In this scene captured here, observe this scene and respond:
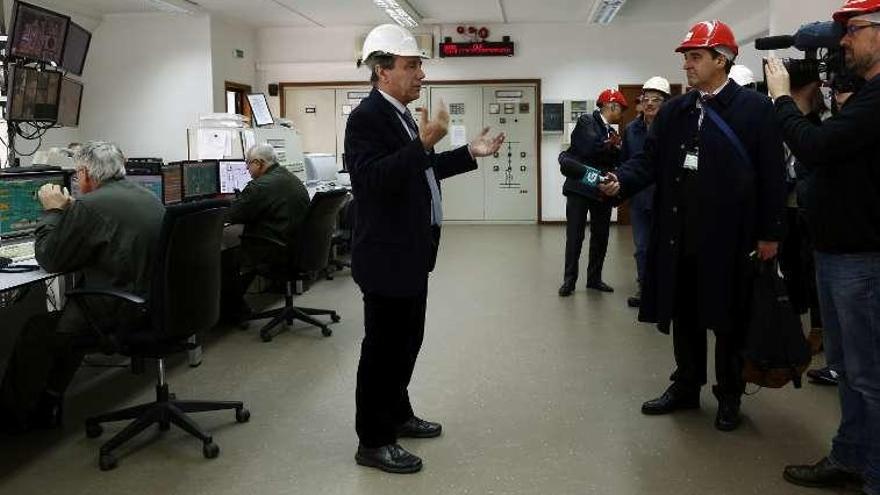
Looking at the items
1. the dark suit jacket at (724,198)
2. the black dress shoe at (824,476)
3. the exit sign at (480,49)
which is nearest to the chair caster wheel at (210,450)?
the dark suit jacket at (724,198)

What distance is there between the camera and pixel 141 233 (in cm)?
278

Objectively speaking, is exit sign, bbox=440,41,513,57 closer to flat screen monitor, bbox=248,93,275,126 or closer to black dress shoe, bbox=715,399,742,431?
flat screen monitor, bbox=248,93,275,126

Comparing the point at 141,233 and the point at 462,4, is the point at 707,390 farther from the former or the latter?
the point at 462,4

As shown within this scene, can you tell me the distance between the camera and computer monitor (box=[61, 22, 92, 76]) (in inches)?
194

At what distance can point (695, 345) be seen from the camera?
9.72 feet

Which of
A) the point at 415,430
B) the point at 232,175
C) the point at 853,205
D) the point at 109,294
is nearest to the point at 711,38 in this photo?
the point at 853,205

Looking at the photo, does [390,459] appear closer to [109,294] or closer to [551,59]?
[109,294]

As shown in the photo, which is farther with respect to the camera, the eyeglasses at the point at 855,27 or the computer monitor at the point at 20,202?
the computer monitor at the point at 20,202

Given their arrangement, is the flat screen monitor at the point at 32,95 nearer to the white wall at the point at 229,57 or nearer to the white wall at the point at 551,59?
the white wall at the point at 229,57

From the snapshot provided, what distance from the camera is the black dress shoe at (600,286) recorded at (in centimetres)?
565

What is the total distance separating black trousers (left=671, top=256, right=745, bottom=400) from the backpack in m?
0.09

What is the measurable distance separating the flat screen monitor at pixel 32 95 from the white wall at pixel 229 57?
4711 mm

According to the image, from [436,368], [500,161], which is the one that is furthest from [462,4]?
[436,368]

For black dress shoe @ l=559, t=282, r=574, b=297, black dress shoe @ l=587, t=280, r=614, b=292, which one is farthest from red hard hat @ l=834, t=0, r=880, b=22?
black dress shoe @ l=587, t=280, r=614, b=292
